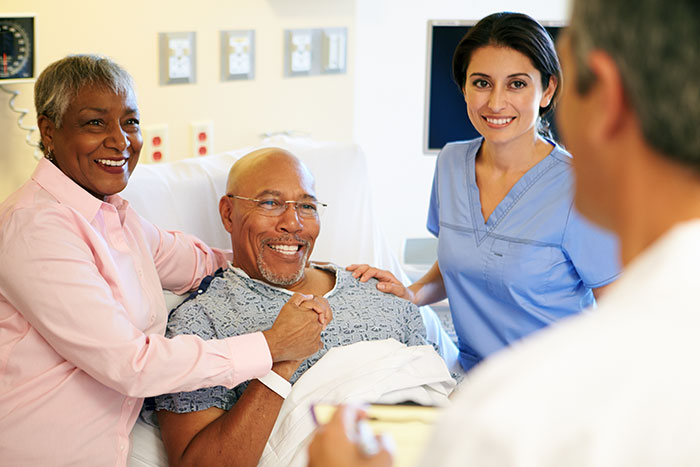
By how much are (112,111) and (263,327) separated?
0.61 metres

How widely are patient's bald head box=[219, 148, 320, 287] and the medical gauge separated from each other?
668 mm

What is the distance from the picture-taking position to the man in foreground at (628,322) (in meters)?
0.56

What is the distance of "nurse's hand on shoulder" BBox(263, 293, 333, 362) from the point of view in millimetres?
1646

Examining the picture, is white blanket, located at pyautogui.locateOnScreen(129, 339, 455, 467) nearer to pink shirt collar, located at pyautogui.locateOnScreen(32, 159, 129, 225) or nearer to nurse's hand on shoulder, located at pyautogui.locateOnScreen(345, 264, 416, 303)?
nurse's hand on shoulder, located at pyautogui.locateOnScreen(345, 264, 416, 303)

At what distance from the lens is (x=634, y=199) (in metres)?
0.63

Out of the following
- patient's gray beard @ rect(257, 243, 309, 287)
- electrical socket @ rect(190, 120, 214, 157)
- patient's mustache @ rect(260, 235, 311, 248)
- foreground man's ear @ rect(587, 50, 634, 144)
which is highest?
foreground man's ear @ rect(587, 50, 634, 144)

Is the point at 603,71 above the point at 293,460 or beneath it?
above

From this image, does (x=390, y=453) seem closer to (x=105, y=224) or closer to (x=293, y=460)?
(x=293, y=460)

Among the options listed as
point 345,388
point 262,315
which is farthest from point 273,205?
point 345,388

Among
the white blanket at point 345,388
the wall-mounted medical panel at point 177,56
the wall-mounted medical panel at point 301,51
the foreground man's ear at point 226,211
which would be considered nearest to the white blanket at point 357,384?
the white blanket at point 345,388

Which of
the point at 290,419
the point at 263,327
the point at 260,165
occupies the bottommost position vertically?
the point at 290,419

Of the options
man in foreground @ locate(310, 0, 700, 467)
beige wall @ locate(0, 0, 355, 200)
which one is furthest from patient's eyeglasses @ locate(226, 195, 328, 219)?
man in foreground @ locate(310, 0, 700, 467)

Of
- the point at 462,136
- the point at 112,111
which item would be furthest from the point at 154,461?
the point at 462,136

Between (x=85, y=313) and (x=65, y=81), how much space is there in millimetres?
479
